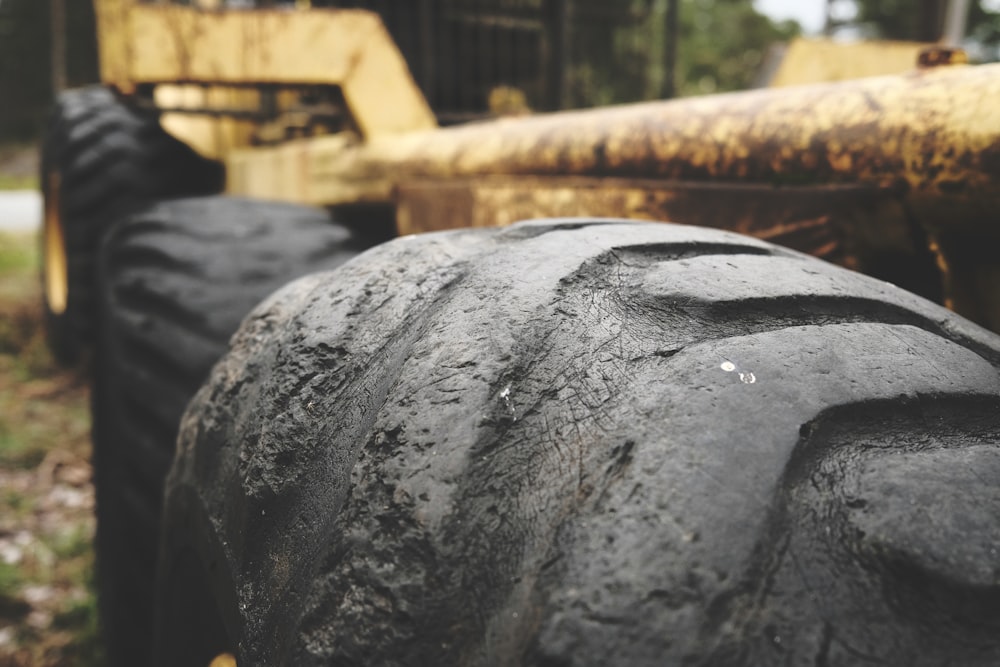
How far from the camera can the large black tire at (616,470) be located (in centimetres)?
37

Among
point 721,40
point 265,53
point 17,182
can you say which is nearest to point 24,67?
point 17,182

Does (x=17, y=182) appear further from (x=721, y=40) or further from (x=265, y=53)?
(x=265, y=53)

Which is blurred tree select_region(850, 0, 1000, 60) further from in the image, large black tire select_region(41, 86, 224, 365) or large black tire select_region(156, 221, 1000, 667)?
large black tire select_region(156, 221, 1000, 667)

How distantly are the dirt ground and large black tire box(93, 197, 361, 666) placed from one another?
0.34 meters

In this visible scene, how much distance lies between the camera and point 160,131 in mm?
2484

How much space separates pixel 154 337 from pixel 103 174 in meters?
1.37

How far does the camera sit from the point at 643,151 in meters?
1.06

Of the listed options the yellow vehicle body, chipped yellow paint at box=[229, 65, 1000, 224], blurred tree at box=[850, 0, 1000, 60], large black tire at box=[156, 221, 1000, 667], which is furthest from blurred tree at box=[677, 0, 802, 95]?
large black tire at box=[156, 221, 1000, 667]

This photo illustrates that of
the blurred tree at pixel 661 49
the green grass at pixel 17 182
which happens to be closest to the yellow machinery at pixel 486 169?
the blurred tree at pixel 661 49

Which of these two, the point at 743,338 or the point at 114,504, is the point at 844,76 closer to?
the point at 743,338

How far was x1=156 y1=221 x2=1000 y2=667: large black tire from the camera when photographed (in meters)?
0.37

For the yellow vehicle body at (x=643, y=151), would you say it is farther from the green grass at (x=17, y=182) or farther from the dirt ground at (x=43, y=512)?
the green grass at (x=17, y=182)

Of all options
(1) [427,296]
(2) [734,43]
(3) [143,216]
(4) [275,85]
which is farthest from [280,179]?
(2) [734,43]

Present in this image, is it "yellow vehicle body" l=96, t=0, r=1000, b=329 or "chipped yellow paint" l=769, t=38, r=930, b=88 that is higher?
"chipped yellow paint" l=769, t=38, r=930, b=88
